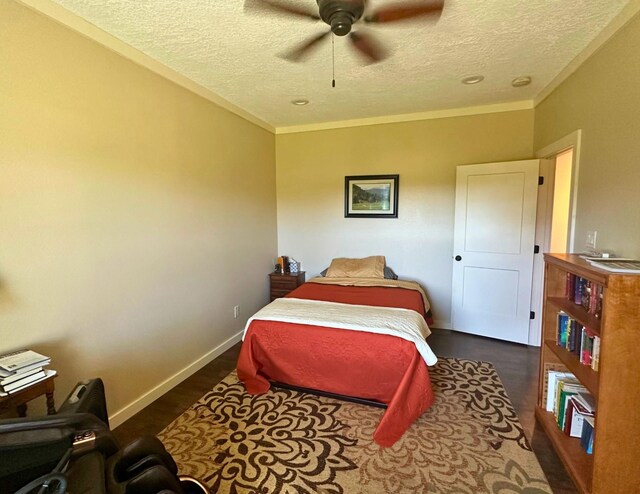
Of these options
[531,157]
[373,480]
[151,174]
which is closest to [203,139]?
[151,174]

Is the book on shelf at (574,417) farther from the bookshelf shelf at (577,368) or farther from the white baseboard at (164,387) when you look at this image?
the white baseboard at (164,387)

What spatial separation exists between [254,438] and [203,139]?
2.53 metres

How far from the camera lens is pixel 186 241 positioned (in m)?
2.74

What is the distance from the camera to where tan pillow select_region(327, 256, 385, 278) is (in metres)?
3.79

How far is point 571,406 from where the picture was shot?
183 cm

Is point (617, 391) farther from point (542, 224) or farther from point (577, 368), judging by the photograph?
point (542, 224)

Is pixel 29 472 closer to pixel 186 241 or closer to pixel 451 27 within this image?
pixel 186 241

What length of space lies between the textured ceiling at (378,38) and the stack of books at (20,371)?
1925 millimetres

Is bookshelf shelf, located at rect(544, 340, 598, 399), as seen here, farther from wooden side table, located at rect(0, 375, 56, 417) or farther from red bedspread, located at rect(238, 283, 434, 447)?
wooden side table, located at rect(0, 375, 56, 417)

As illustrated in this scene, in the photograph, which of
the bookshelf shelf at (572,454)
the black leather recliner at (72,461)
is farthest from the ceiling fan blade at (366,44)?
the bookshelf shelf at (572,454)

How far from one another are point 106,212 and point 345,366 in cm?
197

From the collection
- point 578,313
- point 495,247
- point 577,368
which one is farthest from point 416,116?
point 577,368

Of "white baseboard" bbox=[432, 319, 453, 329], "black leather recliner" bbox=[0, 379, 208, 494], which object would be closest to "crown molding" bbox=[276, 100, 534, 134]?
"white baseboard" bbox=[432, 319, 453, 329]

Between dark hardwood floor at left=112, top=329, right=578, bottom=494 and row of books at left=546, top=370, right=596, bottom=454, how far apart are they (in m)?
0.18
